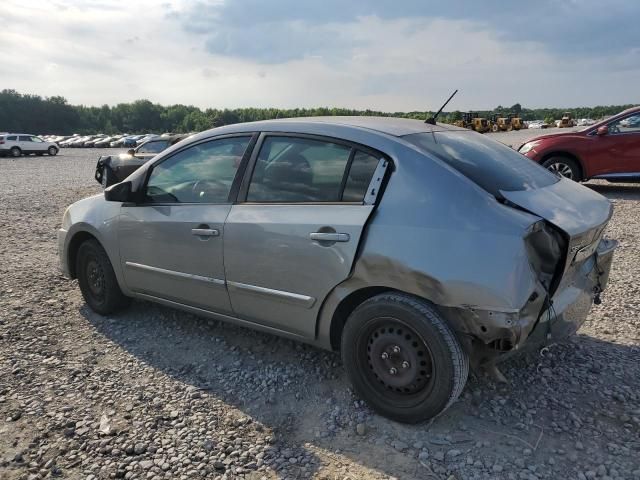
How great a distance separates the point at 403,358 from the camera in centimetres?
276

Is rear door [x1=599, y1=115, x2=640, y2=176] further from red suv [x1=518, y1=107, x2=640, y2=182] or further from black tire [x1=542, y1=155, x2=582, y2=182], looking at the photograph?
black tire [x1=542, y1=155, x2=582, y2=182]

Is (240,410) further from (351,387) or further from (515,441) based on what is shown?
(515,441)

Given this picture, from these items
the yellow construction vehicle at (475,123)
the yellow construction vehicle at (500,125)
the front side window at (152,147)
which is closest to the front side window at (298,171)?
the front side window at (152,147)

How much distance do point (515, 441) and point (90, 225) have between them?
3.54 metres

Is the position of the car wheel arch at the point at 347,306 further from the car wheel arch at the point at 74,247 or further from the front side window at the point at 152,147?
the front side window at the point at 152,147

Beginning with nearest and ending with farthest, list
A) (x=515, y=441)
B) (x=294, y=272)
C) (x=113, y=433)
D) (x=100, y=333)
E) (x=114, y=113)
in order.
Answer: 1. (x=515, y=441)
2. (x=113, y=433)
3. (x=294, y=272)
4. (x=100, y=333)
5. (x=114, y=113)

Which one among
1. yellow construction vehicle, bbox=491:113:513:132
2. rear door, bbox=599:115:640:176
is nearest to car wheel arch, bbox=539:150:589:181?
rear door, bbox=599:115:640:176

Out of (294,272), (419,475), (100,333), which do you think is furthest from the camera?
(100,333)

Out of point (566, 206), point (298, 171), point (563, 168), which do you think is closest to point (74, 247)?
point (298, 171)

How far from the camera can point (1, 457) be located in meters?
2.70

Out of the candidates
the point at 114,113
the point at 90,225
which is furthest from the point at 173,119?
the point at 90,225

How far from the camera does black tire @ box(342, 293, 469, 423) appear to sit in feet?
8.56

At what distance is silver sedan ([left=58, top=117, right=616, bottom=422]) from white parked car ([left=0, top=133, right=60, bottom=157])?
117 ft

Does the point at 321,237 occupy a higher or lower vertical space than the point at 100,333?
higher
